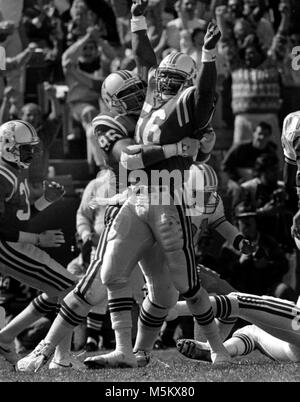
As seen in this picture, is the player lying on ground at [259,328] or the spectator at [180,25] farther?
the spectator at [180,25]

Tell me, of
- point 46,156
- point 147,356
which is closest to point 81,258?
point 46,156

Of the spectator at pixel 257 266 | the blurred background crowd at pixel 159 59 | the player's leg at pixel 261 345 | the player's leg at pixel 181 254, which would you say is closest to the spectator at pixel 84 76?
the blurred background crowd at pixel 159 59

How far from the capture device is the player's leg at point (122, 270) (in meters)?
8.02

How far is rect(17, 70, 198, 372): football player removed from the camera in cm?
813

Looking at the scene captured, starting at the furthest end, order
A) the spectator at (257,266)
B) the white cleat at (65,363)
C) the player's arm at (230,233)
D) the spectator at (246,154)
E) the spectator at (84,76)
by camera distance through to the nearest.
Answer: the spectator at (84,76) < the spectator at (246,154) < the spectator at (257,266) < the player's arm at (230,233) < the white cleat at (65,363)

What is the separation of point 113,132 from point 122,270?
2.79 feet

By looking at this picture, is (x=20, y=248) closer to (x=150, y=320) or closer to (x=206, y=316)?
(x=150, y=320)

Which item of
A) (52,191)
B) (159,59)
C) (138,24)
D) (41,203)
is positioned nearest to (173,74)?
(138,24)

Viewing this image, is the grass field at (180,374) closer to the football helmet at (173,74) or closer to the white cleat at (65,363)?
the white cleat at (65,363)

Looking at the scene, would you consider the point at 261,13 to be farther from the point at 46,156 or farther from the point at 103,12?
the point at 46,156

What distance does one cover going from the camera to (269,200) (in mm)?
A: 11422

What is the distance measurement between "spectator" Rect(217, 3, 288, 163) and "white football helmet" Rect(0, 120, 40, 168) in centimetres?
398

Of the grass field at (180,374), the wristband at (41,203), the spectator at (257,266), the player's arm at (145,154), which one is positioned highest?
the player's arm at (145,154)

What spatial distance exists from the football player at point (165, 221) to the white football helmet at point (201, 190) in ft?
3.72
